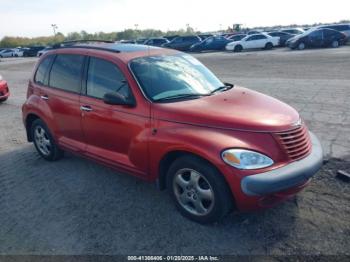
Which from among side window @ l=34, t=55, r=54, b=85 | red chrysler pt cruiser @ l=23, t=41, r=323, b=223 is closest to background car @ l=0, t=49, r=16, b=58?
side window @ l=34, t=55, r=54, b=85

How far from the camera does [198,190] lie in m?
3.64

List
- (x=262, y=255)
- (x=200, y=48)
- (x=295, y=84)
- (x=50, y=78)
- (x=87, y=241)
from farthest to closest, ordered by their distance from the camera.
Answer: (x=200, y=48) → (x=295, y=84) → (x=50, y=78) → (x=87, y=241) → (x=262, y=255)

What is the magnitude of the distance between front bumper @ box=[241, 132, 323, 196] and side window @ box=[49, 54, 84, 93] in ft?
8.97

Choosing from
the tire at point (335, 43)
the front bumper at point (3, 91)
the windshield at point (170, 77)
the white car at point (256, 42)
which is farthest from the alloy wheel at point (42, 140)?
the white car at point (256, 42)

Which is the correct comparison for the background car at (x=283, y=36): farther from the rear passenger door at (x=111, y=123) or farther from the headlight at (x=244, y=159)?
the headlight at (x=244, y=159)

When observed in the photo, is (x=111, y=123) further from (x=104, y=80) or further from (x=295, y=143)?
(x=295, y=143)

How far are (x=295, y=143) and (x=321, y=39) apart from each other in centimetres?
2550

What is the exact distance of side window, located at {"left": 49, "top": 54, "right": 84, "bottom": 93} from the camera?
4.86m

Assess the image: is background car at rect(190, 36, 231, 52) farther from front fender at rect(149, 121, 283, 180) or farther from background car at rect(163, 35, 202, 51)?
front fender at rect(149, 121, 283, 180)

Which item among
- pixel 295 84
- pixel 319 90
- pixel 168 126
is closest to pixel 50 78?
pixel 168 126

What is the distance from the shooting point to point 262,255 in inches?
125

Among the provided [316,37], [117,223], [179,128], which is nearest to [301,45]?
[316,37]

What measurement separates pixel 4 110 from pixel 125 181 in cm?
689

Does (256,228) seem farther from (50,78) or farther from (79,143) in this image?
(50,78)
